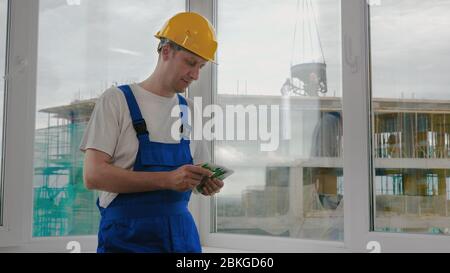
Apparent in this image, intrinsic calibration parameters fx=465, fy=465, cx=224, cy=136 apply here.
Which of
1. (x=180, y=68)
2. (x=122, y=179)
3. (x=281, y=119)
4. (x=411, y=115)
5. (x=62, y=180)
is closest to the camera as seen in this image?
(x=122, y=179)

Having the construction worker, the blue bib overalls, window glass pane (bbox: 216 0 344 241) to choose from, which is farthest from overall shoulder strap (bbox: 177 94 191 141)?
window glass pane (bbox: 216 0 344 241)

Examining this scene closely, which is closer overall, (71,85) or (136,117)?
(136,117)

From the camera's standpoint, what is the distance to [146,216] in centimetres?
152

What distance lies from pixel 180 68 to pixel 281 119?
847 mm

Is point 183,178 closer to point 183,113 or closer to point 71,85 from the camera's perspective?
point 183,113

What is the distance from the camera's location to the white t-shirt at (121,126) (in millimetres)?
1498

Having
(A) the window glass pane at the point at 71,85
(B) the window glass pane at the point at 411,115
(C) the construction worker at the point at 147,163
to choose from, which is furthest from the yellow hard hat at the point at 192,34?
(B) the window glass pane at the point at 411,115

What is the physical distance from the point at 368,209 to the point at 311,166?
35cm

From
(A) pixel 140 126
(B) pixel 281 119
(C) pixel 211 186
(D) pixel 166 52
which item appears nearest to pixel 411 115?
(B) pixel 281 119

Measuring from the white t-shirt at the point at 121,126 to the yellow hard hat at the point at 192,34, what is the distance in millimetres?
221
